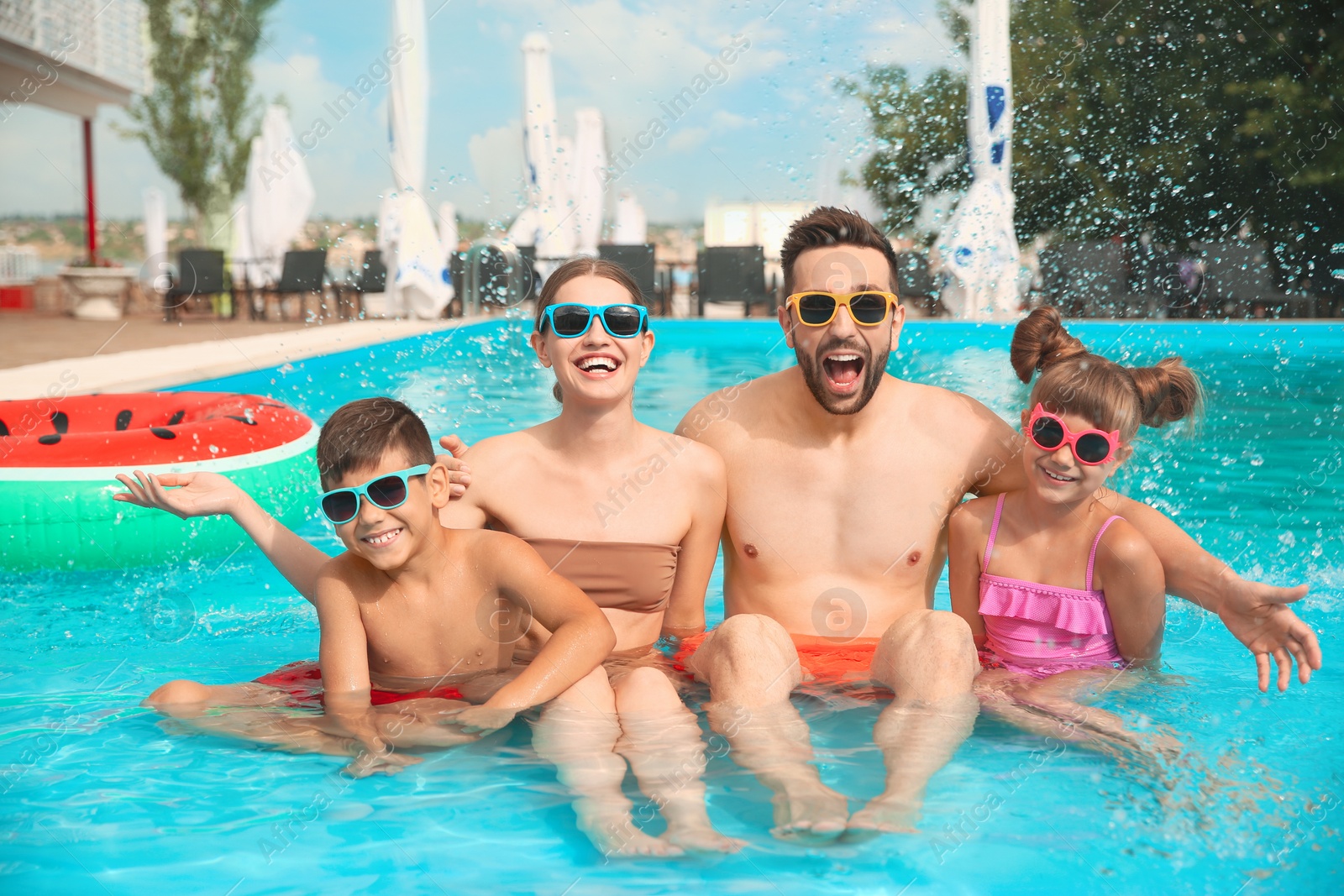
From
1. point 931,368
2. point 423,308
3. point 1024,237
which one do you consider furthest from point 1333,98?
point 423,308

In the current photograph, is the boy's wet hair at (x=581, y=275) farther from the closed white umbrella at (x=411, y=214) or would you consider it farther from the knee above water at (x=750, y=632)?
the closed white umbrella at (x=411, y=214)

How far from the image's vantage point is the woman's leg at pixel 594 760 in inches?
81.4

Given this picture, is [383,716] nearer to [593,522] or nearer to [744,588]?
[593,522]

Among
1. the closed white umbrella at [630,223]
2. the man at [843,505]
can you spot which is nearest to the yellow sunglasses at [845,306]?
the man at [843,505]

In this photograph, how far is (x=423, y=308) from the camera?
12.9 m

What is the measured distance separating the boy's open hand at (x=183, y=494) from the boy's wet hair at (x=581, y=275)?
0.89 m

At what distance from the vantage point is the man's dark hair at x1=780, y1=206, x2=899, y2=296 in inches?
113

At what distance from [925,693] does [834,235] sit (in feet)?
3.90

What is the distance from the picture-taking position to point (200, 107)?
942 inches

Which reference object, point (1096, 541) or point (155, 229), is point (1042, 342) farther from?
point (155, 229)

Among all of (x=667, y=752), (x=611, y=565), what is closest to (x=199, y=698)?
(x=611, y=565)

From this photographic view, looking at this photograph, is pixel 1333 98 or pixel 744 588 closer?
pixel 744 588

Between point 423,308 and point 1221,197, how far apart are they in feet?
40.1

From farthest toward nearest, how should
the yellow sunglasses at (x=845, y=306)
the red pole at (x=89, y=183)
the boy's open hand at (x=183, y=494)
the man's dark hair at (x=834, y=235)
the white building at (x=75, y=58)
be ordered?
the red pole at (x=89, y=183)
the white building at (x=75, y=58)
the man's dark hair at (x=834, y=235)
the yellow sunglasses at (x=845, y=306)
the boy's open hand at (x=183, y=494)
